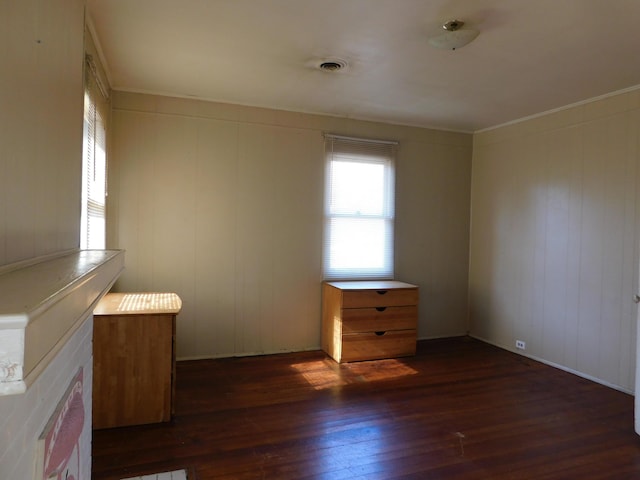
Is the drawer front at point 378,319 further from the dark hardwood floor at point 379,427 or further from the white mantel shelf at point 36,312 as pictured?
the white mantel shelf at point 36,312

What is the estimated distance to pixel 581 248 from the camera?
12.1ft

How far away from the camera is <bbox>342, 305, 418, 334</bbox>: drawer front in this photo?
12.8ft

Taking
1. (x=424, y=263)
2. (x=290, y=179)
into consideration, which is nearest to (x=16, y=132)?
(x=290, y=179)

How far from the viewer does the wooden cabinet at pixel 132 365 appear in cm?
254

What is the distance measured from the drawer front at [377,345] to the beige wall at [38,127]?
110 inches

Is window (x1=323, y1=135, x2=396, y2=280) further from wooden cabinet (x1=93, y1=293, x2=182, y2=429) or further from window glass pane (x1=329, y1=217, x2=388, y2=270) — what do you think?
wooden cabinet (x1=93, y1=293, x2=182, y2=429)

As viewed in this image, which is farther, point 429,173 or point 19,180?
point 429,173

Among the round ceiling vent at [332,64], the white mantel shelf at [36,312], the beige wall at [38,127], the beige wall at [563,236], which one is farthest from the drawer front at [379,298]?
the white mantel shelf at [36,312]

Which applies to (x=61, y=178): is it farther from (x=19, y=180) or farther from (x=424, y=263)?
(x=424, y=263)

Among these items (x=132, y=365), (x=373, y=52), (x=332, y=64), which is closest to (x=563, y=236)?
(x=373, y=52)

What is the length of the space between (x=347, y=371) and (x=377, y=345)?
18.6 inches

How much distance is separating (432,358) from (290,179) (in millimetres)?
2271

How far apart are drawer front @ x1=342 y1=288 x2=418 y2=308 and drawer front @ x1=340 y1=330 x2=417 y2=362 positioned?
0.28 m

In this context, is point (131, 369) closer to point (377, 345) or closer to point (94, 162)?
point (94, 162)
